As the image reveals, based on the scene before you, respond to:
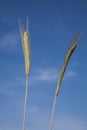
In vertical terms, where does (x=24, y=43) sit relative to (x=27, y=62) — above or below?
above

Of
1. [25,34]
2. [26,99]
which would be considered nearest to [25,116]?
[26,99]

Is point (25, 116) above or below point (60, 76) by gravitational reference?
below

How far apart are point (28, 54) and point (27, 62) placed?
20 cm

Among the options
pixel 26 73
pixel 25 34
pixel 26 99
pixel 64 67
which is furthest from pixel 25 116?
pixel 25 34

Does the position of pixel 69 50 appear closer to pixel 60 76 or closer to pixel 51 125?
pixel 60 76

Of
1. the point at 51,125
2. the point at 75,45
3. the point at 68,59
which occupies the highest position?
the point at 75,45

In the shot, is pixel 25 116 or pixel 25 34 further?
pixel 25 34

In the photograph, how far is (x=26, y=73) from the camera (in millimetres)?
6582

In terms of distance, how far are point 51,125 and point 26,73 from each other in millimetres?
1183

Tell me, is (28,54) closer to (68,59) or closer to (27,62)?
(27,62)

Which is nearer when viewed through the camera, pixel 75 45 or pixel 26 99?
pixel 26 99

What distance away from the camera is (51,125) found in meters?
6.63

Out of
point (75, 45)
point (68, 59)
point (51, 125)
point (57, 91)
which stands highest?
point (75, 45)

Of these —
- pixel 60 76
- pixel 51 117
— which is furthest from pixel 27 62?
pixel 51 117
